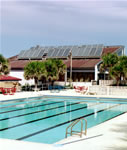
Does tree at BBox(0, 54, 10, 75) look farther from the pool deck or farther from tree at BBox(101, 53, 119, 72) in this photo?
the pool deck

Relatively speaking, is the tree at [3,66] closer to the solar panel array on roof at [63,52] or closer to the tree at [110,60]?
the tree at [110,60]

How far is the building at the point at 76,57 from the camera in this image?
3262 centimetres

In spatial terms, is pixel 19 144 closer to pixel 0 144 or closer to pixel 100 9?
pixel 0 144

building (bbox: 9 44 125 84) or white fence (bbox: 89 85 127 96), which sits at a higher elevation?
building (bbox: 9 44 125 84)

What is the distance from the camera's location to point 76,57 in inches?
1535

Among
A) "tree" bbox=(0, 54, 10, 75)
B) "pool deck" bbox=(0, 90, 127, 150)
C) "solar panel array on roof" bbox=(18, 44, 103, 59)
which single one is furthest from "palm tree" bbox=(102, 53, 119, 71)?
"pool deck" bbox=(0, 90, 127, 150)

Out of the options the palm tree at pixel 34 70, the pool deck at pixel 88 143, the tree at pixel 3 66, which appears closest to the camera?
the pool deck at pixel 88 143

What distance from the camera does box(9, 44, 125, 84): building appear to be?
107 ft

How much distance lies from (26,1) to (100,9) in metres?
3.49

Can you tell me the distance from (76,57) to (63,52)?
2.96 m

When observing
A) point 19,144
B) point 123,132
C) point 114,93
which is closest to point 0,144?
point 19,144

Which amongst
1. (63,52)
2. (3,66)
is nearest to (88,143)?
(3,66)

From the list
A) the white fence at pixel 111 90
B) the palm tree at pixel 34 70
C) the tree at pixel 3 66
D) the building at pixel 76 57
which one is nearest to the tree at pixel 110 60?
the building at pixel 76 57

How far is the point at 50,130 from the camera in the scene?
10.2 meters
